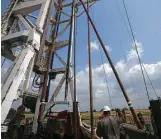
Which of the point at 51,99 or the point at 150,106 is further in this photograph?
Answer: the point at 51,99

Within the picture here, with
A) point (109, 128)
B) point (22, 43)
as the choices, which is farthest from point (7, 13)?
point (109, 128)

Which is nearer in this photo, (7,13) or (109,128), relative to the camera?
(109,128)

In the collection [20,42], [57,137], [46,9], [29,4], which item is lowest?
[57,137]

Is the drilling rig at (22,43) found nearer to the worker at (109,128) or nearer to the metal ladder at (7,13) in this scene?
the metal ladder at (7,13)

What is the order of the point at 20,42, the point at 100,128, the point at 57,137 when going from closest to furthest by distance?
the point at 100,128, the point at 20,42, the point at 57,137

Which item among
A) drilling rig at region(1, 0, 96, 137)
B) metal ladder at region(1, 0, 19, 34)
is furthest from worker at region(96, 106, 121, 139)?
metal ladder at region(1, 0, 19, 34)

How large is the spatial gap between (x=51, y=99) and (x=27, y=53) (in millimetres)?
6857

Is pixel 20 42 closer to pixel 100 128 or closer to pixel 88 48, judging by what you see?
pixel 88 48

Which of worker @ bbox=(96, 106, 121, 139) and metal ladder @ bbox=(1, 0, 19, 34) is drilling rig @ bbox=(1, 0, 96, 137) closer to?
metal ladder @ bbox=(1, 0, 19, 34)

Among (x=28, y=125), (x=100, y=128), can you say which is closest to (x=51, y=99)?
(x=28, y=125)

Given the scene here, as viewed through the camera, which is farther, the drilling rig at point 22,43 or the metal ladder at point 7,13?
the metal ladder at point 7,13

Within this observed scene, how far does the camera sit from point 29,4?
8.68 m

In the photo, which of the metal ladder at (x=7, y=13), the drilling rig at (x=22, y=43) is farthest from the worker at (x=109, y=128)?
the metal ladder at (x=7, y=13)

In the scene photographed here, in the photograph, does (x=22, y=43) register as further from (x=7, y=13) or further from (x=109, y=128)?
(x=109, y=128)
